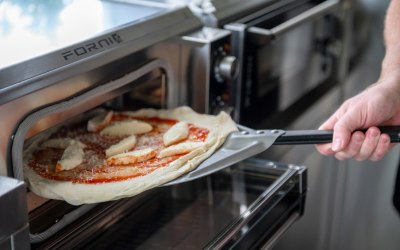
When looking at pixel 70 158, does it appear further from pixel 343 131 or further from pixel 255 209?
pixel 343 131

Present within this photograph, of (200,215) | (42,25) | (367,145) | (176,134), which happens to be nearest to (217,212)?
(200,215)

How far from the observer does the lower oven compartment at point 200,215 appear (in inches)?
35.1

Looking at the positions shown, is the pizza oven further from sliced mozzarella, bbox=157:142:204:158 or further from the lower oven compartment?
sliced mozzarella, bbox=157:142:204:158

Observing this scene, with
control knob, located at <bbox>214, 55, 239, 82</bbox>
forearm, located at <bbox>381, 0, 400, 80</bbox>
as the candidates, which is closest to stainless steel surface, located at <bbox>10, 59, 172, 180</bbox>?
control knob, located at <bbox>214, 55, 239, 82</bbox>

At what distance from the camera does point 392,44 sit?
3.87 ft

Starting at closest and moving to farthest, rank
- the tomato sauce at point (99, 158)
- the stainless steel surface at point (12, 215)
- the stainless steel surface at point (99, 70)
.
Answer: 1. the stainless steel surface at point (12, 215)
2. the stainless steel surface at point (99, 70)
3. the tomato sauce at point (99, 158)

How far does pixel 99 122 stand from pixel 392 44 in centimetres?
56

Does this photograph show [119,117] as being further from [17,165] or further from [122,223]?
[17,165]

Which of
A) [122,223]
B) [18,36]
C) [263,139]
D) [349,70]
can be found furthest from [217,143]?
[349,70]

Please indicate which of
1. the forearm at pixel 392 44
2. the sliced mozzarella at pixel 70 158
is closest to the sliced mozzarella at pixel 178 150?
the sliced mozzarella at pixel 70 158

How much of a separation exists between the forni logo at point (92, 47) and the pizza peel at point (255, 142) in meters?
0.22

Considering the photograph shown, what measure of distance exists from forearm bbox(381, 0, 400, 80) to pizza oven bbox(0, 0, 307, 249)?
0.23 m

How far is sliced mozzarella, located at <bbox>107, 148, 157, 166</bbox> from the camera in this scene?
0.89 m

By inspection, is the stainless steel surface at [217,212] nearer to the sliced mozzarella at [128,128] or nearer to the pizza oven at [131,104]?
the pizza oven at [131,104]
